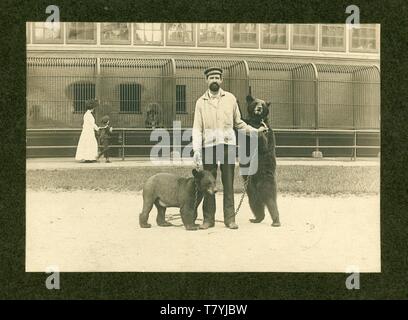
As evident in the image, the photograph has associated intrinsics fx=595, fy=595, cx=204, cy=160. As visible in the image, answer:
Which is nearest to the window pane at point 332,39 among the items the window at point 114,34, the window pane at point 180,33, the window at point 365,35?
the window at point 365,35

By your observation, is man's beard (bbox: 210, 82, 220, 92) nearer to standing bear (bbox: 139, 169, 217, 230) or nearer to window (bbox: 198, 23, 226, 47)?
standing bear (bbox: 139, 169, 217, 230)

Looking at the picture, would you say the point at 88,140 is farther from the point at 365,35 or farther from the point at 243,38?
the point at 243,38

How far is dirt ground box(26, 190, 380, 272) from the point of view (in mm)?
6723

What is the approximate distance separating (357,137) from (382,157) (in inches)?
208

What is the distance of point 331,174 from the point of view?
386 inches

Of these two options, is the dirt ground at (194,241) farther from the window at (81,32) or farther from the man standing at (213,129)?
the window at (81,32)

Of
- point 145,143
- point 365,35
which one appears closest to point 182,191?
point 365,35

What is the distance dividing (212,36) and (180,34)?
1344 millimetres

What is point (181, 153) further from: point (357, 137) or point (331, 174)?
point (357, 137)

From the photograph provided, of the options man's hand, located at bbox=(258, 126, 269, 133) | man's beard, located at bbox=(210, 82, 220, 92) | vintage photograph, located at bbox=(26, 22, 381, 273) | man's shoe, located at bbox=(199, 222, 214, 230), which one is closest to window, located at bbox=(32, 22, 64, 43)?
vintage photograph, located at bbox=(26, 22, 381, 273)

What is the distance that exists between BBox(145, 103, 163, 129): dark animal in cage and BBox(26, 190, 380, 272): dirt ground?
379 centimetres

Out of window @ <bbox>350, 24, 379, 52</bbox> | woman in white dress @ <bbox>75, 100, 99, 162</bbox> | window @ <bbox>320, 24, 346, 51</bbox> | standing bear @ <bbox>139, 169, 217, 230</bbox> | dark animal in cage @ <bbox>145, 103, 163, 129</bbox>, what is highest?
window @ <bbox>320, 24, 346, 51</bbox>

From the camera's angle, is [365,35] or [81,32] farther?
[81,32]

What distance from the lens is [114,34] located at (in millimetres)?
11852
